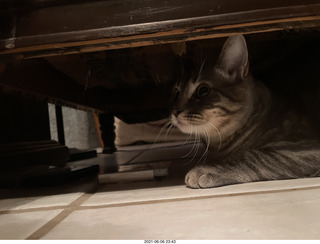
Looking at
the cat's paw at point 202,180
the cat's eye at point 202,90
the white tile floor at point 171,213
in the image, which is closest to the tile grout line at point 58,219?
the white tile floor at point 171,213

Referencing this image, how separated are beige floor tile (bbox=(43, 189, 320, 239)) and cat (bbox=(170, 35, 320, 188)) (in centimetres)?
33

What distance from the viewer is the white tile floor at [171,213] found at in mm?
553

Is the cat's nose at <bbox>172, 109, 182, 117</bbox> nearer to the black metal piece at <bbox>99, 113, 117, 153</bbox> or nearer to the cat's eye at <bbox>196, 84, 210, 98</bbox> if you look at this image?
the cat's eye at <bbox>196, 84, 210, 98</bbox>

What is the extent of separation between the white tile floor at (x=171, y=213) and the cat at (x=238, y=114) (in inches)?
9.0

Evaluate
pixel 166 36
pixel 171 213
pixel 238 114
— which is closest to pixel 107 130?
pixel 238 114

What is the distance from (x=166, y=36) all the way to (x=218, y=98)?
0.47m

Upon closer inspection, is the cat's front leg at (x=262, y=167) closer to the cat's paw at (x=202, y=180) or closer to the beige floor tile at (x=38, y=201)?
the cat's paw at (x=202, y=180)

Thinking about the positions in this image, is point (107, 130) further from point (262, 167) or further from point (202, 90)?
point (262, 167)

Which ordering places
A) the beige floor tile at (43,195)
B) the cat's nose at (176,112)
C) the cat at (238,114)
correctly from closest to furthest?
the beige floor tile at (43,195) → the cat at (238,114) → the cat's nose at (176,112)

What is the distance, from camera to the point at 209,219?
0.61 metres

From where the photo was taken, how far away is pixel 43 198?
3.08 feet

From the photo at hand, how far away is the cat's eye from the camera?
1.25 meters

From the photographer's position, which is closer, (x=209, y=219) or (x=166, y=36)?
(x=209, y=219)

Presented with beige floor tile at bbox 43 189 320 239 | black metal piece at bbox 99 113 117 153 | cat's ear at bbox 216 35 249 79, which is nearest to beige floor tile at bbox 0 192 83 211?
beige floor tile at bbox 43 189 320 239
